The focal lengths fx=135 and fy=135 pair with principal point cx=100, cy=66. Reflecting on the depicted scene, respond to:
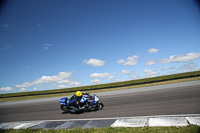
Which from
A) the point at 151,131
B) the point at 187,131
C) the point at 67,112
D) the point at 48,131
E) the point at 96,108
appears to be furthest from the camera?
the point at 67,112

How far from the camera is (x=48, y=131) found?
559 centimetres

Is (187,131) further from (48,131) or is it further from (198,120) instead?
(48,131)

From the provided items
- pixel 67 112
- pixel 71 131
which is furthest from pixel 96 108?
pixel 71 131

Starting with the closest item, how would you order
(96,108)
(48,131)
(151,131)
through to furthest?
(151,131) < (48,131) < (96,108)

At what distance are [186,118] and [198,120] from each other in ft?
1.45

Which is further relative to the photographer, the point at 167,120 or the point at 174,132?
the point at 167,120

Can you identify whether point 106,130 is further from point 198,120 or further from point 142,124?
point 198,120

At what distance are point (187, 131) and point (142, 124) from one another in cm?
154

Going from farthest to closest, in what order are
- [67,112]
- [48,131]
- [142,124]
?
[67,112], [48,131], [142,124]

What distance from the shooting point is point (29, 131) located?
5805mm

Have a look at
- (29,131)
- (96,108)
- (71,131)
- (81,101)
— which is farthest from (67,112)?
(71,131)

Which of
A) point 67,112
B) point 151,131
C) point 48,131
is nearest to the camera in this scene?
point 151,131

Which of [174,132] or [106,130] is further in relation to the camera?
[106,130]

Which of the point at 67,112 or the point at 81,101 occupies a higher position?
the point at 81,101
